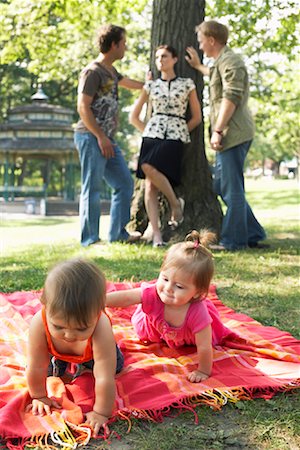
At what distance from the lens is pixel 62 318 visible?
253 cm

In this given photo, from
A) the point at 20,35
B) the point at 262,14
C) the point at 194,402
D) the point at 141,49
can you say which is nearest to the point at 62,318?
the point at 194,402

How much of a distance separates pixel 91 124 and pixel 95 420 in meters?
4.67

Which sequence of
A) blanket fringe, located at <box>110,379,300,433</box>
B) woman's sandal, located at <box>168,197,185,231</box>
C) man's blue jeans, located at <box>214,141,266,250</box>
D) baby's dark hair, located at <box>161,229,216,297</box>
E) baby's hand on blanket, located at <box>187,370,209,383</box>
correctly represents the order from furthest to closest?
woman's sandal, located at <box>168,197,185,231</box>, man's blue jeans, located at <box>214,141,266,250</box>, baby's dark hair, located at <box>161,229,216,297</box>, baby's hand on blanket, located at <box>187,370,209,383</box>, blanket fringe, located at <box>110,379,300,433</box>

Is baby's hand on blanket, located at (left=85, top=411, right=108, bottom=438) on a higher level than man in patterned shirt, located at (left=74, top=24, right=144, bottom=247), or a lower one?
lower

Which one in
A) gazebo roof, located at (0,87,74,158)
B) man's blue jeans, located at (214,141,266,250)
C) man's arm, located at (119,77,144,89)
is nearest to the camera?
man's blue jeans, located at (214,141,266,250)

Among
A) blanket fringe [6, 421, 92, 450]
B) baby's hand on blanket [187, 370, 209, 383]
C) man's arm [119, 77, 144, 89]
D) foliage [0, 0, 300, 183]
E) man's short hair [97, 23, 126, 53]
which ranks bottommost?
blanket fringe [6, 421, 92, 450]

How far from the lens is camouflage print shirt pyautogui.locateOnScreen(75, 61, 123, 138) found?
6.75m

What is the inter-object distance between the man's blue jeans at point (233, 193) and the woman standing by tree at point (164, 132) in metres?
0.52

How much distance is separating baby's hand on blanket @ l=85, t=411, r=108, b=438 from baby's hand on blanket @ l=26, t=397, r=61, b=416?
19cm

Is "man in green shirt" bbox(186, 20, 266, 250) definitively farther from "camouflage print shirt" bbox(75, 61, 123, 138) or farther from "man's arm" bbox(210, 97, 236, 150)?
"camouflage print shirt" bbox(75, 61, 123, 138)

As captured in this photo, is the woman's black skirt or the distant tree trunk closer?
the woman's black skirt

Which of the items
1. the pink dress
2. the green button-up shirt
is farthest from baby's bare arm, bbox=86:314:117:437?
the green button-up shirt

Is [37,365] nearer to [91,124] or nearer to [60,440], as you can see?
[60,440]

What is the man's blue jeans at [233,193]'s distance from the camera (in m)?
6.61
